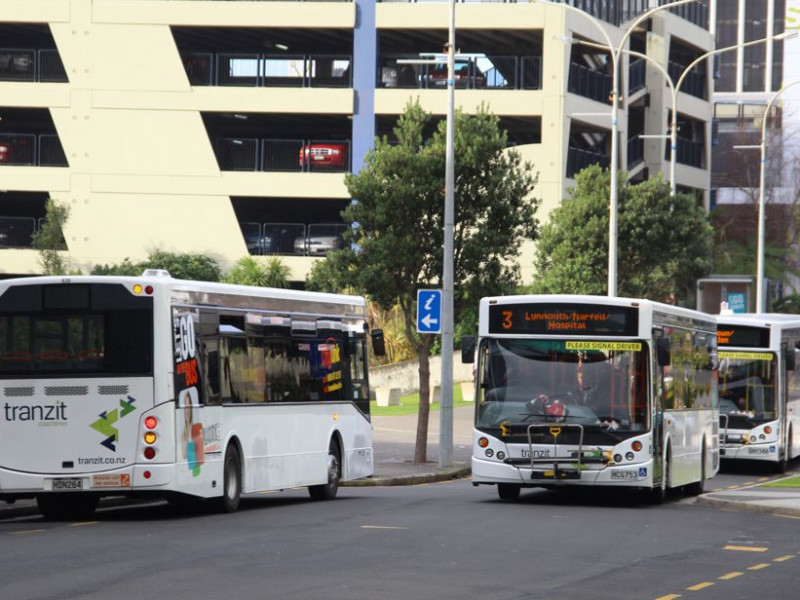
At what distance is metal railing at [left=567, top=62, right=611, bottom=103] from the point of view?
59.0 meters

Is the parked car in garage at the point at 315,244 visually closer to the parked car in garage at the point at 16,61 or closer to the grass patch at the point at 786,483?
the parked car in garage at the point at 16,61

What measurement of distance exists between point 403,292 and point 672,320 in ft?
31.3

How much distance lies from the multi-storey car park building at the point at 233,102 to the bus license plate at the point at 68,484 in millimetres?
40496

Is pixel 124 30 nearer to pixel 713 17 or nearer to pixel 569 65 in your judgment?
pixel 569 65

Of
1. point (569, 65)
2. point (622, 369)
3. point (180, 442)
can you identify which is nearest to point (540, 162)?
point (569, 65)

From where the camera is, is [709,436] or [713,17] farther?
[713,17]

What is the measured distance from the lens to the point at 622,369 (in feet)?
69.9

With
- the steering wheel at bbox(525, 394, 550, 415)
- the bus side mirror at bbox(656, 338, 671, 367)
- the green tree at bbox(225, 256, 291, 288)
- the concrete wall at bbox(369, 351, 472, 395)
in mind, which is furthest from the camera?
the green tree at bbox(225, 256, 291, 288)

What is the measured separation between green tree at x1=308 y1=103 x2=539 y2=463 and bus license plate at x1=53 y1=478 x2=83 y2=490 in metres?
14.0

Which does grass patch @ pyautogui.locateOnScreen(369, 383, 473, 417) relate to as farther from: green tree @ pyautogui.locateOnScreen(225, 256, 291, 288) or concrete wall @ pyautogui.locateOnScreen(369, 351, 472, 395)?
green tree @ pyautogui.locateOnScreen(225, 256, 291, 288)

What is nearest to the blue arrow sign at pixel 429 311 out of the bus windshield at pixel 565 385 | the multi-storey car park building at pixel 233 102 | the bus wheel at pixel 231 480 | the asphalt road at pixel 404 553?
the bus windshield at pixel 565 385

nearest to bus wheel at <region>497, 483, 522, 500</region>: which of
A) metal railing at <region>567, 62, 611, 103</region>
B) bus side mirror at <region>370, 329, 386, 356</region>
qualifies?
bus side mirror at <region>370, 329, 386, 356</region>

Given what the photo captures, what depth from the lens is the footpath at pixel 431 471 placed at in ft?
69.7

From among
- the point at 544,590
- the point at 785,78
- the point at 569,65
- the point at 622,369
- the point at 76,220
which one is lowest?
the point at 544,590
